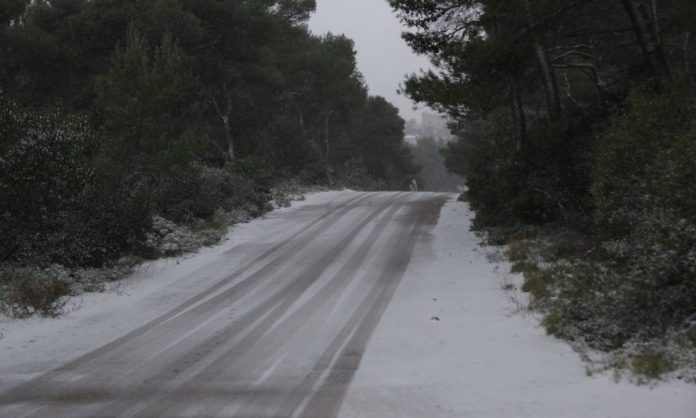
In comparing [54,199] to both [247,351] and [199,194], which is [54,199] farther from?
[199,194]

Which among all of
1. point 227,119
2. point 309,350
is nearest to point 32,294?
point 309,350

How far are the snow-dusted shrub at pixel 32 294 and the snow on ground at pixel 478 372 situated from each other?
584 cm

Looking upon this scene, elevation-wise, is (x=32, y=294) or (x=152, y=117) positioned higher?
(x=152, y=117)

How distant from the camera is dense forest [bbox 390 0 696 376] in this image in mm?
7230

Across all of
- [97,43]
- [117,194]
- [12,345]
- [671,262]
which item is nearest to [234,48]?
[97,43]

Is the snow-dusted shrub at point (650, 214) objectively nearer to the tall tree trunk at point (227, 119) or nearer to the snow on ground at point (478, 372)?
the snow on ground at point (478, 372)

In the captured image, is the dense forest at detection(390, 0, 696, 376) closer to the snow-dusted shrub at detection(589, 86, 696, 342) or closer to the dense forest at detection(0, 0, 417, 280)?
the snow-dusted shrub at detection(589, 86, 696, 342)

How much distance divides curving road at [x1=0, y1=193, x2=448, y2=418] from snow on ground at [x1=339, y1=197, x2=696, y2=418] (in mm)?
394

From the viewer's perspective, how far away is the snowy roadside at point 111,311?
25.9 feet

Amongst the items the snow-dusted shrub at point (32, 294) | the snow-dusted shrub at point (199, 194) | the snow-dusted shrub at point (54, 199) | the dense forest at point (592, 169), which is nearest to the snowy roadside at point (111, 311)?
the snow-dusted shrub at point (32, 294)

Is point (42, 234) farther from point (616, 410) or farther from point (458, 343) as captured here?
point (616, 410)

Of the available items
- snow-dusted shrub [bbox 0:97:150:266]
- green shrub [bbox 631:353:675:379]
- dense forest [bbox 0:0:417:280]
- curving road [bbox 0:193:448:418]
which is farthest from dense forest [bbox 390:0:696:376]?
snow-dusted shrub [bbox 0:97:150:266]

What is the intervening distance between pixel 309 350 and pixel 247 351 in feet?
2.78

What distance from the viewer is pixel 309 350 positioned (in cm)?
791
